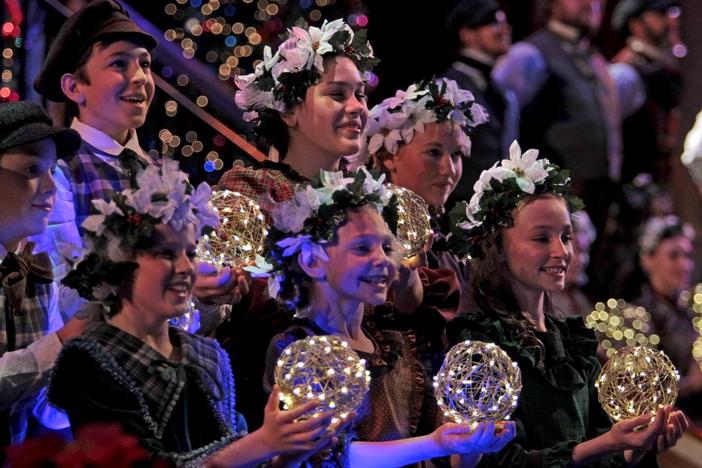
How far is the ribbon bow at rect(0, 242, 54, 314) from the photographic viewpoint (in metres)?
3.90

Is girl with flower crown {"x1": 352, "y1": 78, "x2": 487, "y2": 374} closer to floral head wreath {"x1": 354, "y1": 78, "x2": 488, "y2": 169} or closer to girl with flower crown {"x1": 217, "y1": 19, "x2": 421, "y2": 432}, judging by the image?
floral head wreath {"x1": 354, "y1": 78, "x2": 488, "y2": 169}

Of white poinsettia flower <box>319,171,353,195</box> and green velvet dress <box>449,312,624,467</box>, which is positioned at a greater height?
white poinsettia flower <box>319,171,353,195</box>

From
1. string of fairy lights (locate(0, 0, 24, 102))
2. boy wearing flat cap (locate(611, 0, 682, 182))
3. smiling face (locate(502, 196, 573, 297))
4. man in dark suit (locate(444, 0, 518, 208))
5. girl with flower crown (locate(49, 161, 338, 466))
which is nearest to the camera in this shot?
girl with flower crown (locate(49, 161, 338, 466))

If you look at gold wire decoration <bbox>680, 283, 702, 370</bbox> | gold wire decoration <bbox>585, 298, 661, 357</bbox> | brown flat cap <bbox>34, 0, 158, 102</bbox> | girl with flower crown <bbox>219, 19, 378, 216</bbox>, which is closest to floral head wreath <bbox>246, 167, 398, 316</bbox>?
girl with flower crown <bbox>219, 19, 378, 216</bbox>

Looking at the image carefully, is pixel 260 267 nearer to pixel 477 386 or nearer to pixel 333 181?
pixel 333 181

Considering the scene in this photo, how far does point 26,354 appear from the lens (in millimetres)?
3719

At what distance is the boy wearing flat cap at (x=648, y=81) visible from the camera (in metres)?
10.9

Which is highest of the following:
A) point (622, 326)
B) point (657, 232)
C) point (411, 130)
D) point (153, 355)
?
point (411, 130)

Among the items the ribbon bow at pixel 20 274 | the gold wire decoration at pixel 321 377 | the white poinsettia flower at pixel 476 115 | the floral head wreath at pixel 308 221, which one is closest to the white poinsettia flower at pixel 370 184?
the floral head wreath at pixel 308 221

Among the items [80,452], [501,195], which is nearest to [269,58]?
[501,195]

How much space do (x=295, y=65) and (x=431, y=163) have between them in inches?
31.3

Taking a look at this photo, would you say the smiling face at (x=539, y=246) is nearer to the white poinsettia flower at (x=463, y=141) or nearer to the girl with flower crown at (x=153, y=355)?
the white poinsettia flower at (x=463, y=141)

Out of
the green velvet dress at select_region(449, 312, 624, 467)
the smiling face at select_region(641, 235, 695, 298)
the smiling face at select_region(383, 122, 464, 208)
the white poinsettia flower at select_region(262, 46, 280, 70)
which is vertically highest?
the white poinsettia flower at select_region(262, 46, 280, 70)

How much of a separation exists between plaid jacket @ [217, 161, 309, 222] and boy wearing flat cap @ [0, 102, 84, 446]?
0.72 metres
